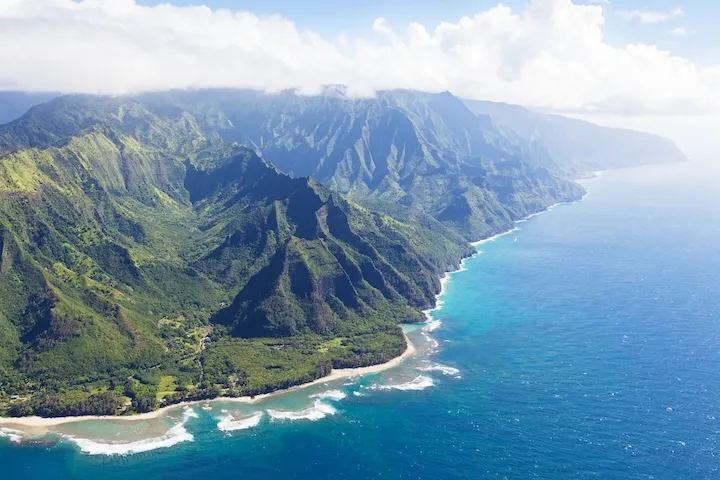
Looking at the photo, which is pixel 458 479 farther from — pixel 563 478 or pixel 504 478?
pixel 563 478

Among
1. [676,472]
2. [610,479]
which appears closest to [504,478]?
[610,479]

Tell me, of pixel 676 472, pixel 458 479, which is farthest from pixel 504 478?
pixel 676 472

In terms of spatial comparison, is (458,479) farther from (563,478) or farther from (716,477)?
(716,477)

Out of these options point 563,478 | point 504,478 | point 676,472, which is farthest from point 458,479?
point 676,472

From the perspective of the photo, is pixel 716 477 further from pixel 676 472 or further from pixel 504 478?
pixel 504 478

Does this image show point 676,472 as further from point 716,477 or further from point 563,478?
point 563,478

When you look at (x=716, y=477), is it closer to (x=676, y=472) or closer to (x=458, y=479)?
(x=676, y=472)
